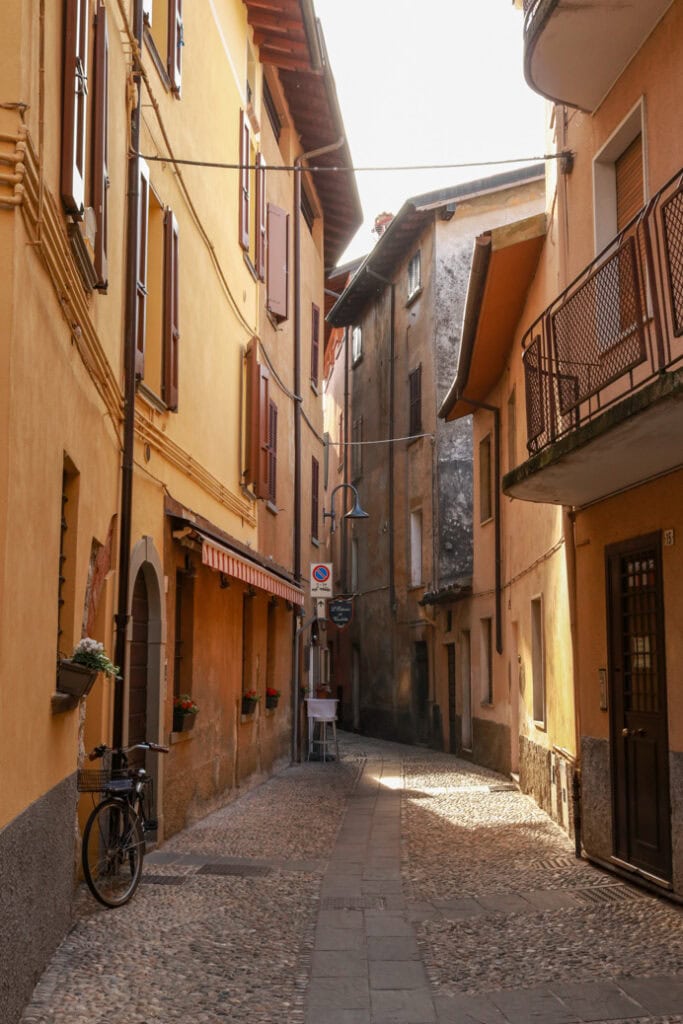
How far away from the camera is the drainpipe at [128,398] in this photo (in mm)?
9344

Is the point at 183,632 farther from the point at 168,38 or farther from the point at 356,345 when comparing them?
the point at 356,345

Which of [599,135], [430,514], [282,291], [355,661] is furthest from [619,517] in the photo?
[355,661]

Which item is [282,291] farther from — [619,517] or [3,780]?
[3,780]

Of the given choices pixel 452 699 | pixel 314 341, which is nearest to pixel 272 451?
pixel 314 341

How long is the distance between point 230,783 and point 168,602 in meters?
3.87

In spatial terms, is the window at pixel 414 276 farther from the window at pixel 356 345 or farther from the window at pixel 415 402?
the window at pixel 356 345

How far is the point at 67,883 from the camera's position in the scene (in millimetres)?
6805

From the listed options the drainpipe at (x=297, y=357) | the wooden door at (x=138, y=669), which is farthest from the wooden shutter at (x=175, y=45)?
the drainpipe at (x=297, y=357)

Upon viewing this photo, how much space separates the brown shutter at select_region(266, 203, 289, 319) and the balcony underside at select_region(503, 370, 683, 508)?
904 cm

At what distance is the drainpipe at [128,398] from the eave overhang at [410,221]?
15809mm

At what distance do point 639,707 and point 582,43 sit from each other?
16.4ft

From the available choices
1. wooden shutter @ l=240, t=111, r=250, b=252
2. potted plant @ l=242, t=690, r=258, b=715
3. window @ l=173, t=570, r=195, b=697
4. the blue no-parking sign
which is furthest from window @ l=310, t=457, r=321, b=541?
window @ l=173, t=570, r=195, b=697

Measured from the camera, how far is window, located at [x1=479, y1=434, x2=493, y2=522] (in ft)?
61.3

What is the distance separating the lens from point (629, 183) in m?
9.62
